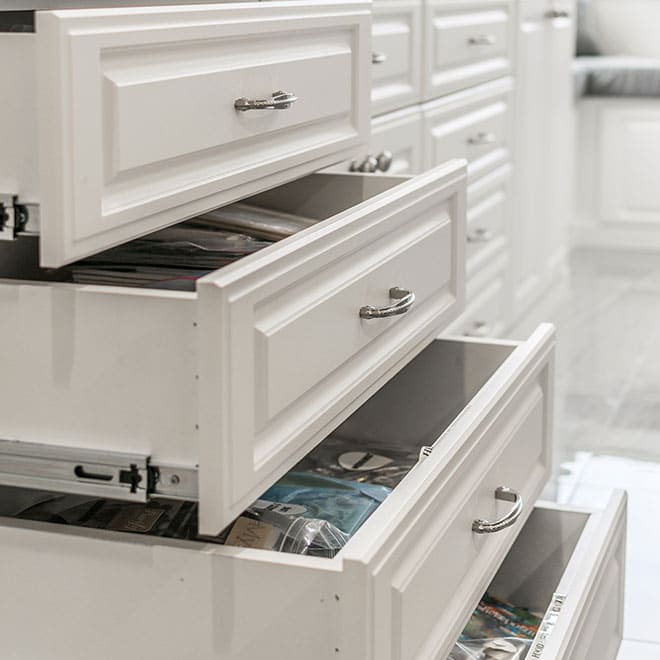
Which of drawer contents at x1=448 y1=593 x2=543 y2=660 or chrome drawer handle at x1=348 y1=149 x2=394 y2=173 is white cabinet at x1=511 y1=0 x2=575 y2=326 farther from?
drawer contents at x1=448 y1=593 x2=543 y2=660

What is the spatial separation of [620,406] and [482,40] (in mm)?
861

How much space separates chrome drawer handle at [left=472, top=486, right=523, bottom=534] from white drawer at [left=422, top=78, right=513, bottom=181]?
1.08 meters

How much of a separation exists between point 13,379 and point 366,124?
2.11ft

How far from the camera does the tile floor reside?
1938 millimetres

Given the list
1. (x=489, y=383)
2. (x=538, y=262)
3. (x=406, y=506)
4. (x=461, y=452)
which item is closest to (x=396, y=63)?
(x=489, y=383)

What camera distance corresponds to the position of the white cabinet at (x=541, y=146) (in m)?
3.07

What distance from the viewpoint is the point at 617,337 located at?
10.9 ft

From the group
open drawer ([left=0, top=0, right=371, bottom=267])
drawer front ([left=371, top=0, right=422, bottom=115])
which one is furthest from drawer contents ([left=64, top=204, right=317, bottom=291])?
drawer front ([left=371, top=0, right=422, bottom=115])

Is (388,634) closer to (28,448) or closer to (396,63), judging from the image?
(28,448)

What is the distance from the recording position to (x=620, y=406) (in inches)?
109

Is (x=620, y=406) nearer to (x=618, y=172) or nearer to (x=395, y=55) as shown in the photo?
(x=395, y=55)

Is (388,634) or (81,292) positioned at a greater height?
(81,292)

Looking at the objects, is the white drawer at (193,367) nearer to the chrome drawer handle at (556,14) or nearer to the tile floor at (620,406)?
the tile floor at (620,406)

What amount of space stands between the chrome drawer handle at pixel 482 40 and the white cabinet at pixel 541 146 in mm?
366
